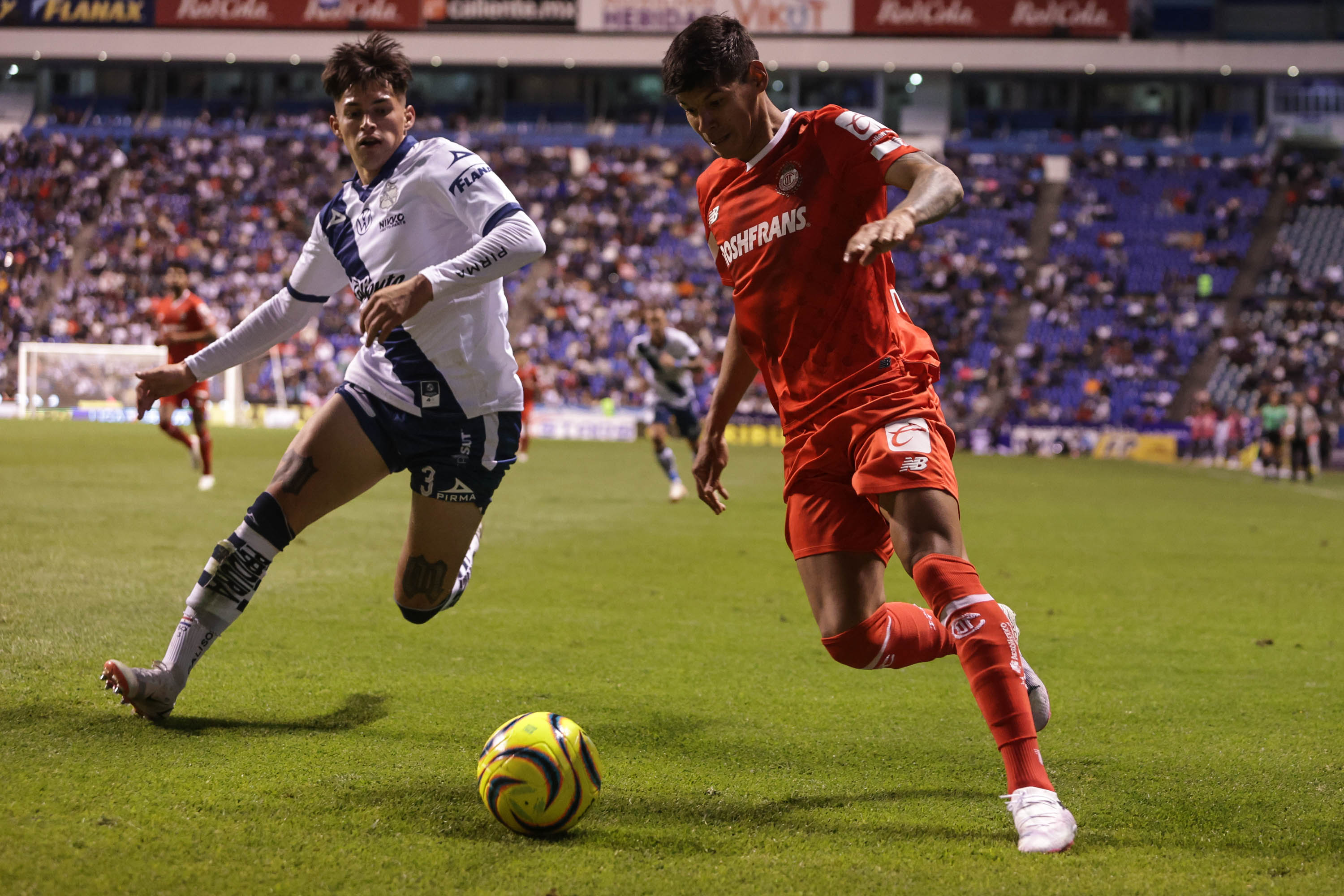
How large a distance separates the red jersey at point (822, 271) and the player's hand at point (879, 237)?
570 mm

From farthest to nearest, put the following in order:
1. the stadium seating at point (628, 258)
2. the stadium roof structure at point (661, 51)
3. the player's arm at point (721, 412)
Result: the stadium roof structure at point (661, 51), the stadium seating at point (628, 258), the player's arm at point (721, 412)

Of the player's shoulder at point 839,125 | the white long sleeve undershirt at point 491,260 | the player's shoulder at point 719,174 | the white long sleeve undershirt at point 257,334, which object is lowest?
the white long sleeve undershirt at point 257,334

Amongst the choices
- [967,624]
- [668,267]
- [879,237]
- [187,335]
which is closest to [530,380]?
[668,267]

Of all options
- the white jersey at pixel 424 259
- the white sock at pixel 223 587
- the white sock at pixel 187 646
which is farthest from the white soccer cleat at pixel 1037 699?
the white sock at pixel 187 646

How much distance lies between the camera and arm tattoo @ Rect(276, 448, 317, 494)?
4.81m

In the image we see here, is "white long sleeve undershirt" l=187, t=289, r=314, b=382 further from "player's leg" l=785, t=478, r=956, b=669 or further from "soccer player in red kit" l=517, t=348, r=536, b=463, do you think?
"soccer player in red kit" l=517, t=348, r=536, b=463

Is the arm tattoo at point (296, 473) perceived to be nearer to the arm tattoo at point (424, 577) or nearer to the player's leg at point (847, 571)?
the arm tattoo at point (424, 577)

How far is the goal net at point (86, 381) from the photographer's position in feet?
105

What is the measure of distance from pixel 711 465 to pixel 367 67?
82.6 inches

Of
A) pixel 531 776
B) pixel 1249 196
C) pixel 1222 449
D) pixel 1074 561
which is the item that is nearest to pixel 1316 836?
pixel 531 776

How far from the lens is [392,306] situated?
4129 millimetres

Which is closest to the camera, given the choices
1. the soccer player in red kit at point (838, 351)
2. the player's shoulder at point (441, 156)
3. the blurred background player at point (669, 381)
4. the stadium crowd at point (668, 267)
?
the soccer player in red kit at point (838, 351)

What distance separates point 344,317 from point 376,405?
3485cm

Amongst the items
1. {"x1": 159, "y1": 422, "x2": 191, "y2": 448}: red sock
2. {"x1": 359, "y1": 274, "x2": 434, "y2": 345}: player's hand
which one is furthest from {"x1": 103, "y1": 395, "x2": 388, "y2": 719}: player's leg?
{"x1": 159, "y1": 422, "x2": 191, "y2": 448}: red sock
